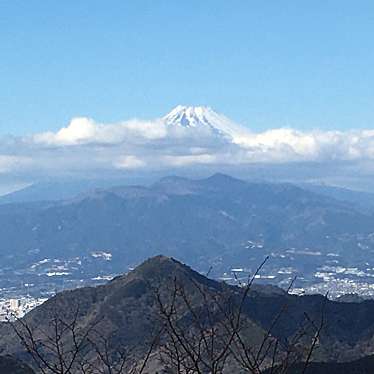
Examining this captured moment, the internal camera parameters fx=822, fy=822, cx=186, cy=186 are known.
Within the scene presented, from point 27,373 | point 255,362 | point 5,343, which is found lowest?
point 5,343

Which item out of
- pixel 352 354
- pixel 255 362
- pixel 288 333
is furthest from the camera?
pixel 288 333

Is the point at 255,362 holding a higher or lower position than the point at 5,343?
higher

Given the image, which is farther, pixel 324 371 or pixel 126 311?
pixel 126 311

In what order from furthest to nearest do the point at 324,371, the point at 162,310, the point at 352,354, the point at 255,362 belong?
1. the point at 352,354
2. the point at 324,371
3. the point at 162,310
4. the point at 255,362

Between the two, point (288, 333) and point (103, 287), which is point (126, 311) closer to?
point (103, 287)

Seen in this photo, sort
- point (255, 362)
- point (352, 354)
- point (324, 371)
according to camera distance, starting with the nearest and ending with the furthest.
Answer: point (255, 362), point (324, 371), point (352, 354)

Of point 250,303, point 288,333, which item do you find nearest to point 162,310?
point 288,333

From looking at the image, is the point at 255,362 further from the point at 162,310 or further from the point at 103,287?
the point at 103,287

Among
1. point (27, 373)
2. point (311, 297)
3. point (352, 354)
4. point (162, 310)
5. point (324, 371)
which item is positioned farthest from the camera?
point (311, 297)

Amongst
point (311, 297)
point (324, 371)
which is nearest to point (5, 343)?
point (311, 297)
